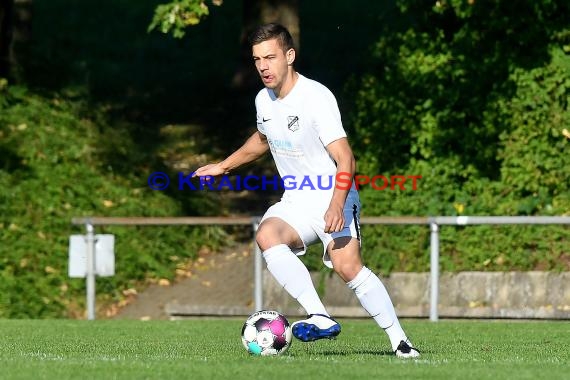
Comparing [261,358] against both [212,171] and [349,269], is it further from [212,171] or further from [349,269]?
[212,171]

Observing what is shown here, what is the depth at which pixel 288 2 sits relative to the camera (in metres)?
21.2

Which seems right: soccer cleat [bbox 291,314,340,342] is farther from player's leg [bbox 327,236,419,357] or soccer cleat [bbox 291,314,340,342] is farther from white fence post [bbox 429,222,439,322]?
white fence post [bbox 429,222,439,322]

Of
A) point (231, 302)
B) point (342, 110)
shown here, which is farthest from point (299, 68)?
point (231, 302)

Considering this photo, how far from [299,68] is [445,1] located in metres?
6.66

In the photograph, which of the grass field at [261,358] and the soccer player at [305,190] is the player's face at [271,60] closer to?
the soccer player at [305,190]

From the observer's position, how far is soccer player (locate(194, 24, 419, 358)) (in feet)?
28.7

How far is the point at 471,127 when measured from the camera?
1670 cm

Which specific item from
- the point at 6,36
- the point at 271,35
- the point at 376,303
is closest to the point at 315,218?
the point at 376,303

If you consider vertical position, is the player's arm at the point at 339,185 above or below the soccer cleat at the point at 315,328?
above

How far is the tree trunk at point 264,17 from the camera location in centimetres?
2119

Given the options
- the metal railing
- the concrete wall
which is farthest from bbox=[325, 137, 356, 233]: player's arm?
the concrete wall

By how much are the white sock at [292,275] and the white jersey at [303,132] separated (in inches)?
15.4

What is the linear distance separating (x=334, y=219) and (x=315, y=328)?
26.5 inches

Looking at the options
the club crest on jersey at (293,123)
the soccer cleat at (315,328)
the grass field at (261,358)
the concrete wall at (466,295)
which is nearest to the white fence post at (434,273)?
the concrete wall at (466,295)
